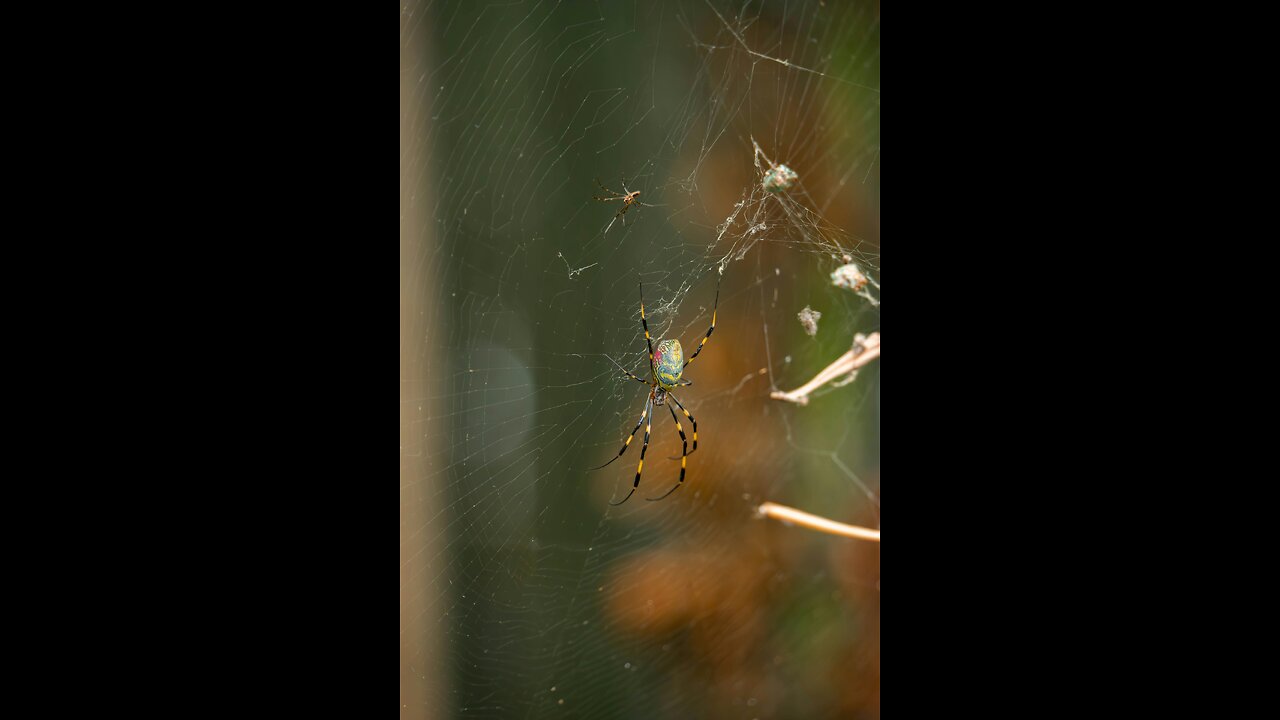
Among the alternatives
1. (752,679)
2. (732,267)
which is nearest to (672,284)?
(732,267)

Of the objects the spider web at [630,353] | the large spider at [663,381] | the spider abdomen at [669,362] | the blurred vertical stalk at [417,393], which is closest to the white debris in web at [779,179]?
the spider web at [630,353]

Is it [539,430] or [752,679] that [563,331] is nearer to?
[539,430]

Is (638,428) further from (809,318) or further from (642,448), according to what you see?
(809,318)

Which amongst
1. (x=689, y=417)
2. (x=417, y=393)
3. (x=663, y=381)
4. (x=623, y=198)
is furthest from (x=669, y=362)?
(x=417, y=393)

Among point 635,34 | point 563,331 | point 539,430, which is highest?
point 635,34

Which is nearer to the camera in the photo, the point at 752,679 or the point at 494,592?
the point at 494,592

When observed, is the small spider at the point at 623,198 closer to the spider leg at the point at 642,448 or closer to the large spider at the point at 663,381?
the large spider at the point at 663,381

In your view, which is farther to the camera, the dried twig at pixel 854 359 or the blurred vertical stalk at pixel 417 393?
the dried twig at pixel 854 359
